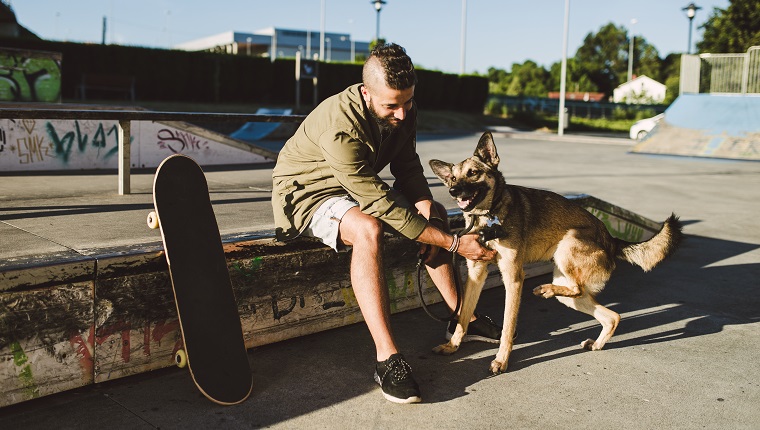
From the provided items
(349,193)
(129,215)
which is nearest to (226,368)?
(349,193)

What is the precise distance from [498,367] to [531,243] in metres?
0.91

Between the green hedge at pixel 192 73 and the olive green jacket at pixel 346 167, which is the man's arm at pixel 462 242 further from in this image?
the green hedge at pixel 192 73

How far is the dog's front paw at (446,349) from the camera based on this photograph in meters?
4.39

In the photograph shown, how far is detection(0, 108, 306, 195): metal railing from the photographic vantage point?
552 centimetres

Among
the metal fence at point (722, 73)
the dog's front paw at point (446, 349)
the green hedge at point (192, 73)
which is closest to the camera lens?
the dog's front paw at point (446, 349)

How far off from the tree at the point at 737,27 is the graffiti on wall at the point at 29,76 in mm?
37005

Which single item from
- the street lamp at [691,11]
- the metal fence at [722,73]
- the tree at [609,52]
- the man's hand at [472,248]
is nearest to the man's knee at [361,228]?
the man's hand at [472,248]

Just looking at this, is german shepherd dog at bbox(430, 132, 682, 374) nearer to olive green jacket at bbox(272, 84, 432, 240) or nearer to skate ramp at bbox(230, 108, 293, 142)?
olive green jacket at bbox(272, 84, 432, 240)

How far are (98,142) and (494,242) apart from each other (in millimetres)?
6929

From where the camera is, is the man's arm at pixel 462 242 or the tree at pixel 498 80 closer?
the man's arm at pixel 462 242

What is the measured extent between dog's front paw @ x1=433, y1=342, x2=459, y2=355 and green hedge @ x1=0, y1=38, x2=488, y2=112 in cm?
2795

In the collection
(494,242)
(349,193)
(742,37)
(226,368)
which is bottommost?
(226,368)

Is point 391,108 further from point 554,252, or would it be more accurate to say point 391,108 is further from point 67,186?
point 67,186

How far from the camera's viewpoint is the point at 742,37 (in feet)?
129
